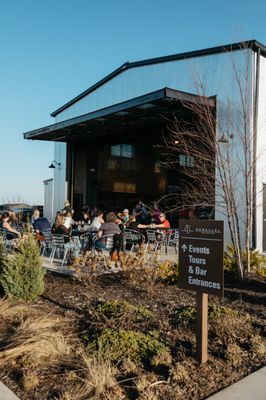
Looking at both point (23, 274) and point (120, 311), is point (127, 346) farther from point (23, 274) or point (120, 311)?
point (23, 274)

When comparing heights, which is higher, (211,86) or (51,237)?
(211,86)

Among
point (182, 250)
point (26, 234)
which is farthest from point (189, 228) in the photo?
point (26, 234)

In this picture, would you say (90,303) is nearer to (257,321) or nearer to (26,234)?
(26,234)

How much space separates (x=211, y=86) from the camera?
13.8 meters

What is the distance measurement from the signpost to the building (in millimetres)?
5523

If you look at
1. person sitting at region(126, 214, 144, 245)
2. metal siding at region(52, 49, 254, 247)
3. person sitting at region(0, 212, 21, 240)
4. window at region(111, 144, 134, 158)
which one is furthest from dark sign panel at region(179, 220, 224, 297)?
window at region(111, 144, 134, 158)

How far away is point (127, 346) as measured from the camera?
4.10 m

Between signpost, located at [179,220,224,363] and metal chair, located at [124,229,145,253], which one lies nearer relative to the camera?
signpost, located at [179,220,224,363]

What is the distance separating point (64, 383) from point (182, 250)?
1.62 meters

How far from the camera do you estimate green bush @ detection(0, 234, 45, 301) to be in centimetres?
608

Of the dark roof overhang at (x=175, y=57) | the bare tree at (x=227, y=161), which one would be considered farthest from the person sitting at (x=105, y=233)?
the dark roof overhang at (x=175, y=57)

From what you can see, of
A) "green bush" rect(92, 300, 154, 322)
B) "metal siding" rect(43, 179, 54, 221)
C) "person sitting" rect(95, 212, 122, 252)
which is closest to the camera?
"green bush" rect(92, 300, 154, 322)

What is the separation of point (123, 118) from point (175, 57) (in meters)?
3.07

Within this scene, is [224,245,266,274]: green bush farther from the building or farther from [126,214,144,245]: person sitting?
[126,214,144,245]: person sitting
